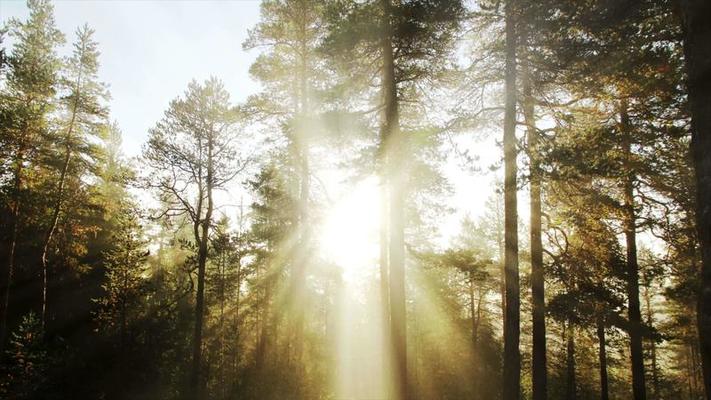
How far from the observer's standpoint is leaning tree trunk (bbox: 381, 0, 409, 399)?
33.9 ft

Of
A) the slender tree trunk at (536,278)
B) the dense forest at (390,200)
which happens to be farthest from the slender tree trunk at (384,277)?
the slender tree trunk at (536,278)

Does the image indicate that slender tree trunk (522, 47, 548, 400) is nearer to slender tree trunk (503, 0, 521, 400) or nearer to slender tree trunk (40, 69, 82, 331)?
slender tree trunk (503, 0, 521, 400)

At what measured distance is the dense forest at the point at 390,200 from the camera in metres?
8.30

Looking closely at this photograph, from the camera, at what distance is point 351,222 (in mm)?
15539

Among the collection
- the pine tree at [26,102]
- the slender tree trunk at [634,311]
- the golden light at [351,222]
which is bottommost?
the slender tree trunk at [634,311]

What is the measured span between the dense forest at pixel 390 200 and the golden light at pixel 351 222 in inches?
4.6

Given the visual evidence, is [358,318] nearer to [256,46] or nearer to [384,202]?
[384,202]

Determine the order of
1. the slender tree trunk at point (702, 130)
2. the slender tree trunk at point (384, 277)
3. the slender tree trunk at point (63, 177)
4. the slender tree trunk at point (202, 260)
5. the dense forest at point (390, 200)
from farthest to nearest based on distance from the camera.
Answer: the slender tree trunk at point (63, 177) → the slender tree trunk at point (202, 260) → the slender tree trunk at point (384, 277) → the dense forest at point (390, 200) → the slender tree trunk at point (702, 130)

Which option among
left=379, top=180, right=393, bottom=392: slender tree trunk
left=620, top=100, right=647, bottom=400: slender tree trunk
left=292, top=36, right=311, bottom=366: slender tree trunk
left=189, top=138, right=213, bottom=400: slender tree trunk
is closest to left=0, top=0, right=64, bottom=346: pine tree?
left=189, top=138, right=213, bottom=400: slender tree trunk

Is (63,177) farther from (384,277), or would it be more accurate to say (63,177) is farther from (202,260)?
(384,277)

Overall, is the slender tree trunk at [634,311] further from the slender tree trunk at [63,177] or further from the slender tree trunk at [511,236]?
the slender tree trunk at [63,177]

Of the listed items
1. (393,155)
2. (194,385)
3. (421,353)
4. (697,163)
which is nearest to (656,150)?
(697,163)

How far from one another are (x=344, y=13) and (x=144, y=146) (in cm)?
1062

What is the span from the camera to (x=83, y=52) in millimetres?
19422
